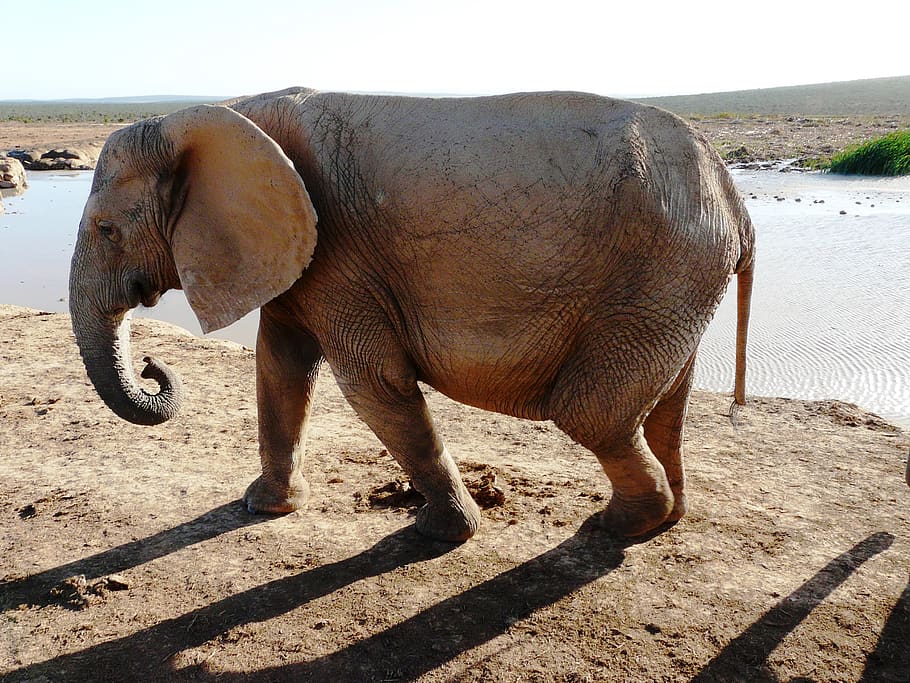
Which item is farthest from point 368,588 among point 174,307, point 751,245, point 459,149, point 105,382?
point 174,307

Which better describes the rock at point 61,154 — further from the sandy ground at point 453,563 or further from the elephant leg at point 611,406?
the elephant leg at point 611,406

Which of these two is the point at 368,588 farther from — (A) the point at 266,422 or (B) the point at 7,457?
(B) the point at 7,457

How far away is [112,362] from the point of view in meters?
4.07

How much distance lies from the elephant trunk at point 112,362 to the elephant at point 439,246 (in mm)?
11

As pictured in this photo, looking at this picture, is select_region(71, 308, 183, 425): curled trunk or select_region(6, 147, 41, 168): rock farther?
select_region(6, 147, 41, 168): rock

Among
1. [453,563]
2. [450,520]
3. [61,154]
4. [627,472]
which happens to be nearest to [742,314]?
[627,472]

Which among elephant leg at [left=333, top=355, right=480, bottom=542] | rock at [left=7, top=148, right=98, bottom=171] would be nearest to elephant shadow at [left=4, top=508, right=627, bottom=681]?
elephant leg at [left=333, top=355, right=480, bottom=542]

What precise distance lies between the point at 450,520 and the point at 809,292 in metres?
7.42

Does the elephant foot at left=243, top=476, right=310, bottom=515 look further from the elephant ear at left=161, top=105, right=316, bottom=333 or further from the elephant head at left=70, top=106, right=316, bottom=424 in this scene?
the elephant ear at left=161, top=105, right=316, bottom=333

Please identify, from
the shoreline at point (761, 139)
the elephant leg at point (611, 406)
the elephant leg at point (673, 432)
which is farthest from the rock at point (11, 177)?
the elephant leg at point (611, 406)

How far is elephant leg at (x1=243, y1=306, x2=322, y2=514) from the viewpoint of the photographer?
4.50 metres

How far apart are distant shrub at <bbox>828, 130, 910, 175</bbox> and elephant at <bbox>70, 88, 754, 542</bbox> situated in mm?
17284

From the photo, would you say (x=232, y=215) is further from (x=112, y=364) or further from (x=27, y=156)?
(x=27, y=156)

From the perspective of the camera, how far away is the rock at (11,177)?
72.8 ft
